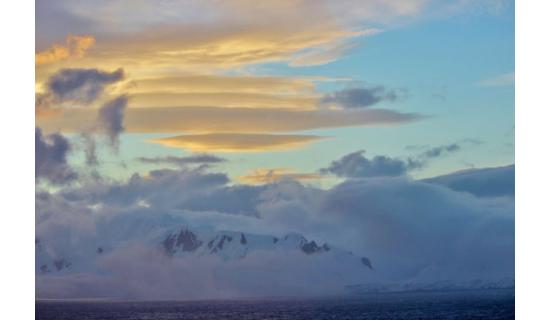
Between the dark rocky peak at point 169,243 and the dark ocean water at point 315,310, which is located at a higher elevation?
the dark rocky peak at point 169,243

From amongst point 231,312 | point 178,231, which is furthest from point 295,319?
point 178,231

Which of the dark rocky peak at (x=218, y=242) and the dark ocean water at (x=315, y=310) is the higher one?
the dark rocky peak at (x=218, y=242)

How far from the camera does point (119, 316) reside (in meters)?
142

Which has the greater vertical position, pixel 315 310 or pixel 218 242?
pixel 218 242

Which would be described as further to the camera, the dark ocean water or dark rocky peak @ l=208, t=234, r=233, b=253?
dark rocky peak @ l=208, t=234, r=233, b=253

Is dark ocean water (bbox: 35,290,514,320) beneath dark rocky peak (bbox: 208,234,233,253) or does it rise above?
beneath

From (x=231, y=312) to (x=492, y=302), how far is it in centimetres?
4858

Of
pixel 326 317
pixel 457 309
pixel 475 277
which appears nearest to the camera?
pixel 475 277

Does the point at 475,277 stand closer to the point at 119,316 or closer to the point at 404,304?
the point at 404,304

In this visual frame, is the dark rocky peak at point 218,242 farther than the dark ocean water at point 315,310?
Yes

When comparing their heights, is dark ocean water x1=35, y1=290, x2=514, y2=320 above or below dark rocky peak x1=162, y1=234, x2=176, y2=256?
below

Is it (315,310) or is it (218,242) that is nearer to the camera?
(315,310)

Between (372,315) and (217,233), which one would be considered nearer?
(372,315)
